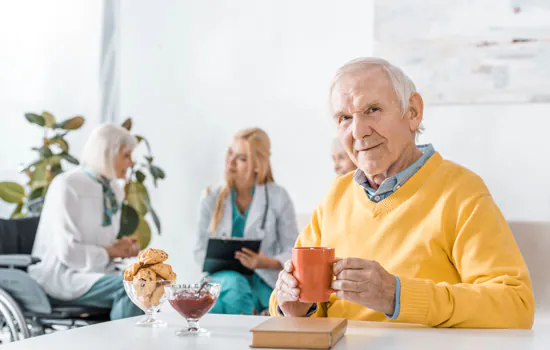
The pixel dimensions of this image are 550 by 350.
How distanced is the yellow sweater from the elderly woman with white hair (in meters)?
1.95

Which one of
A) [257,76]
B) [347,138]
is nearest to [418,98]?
[347,138]

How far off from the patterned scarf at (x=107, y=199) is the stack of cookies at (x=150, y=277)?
230 centimetres

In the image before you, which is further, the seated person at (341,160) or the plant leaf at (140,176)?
the plant leaf at (140,176)

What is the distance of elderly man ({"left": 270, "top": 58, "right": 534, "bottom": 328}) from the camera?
1282mm

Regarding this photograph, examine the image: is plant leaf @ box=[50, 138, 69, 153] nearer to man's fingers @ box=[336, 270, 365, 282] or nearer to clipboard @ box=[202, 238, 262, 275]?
clipboard @ box=[202, 238, 262, 275]

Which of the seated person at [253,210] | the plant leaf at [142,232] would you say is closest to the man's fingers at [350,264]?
the seated person at [253,210]

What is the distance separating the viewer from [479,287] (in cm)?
132

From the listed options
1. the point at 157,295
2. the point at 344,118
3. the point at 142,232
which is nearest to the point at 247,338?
the point at 157,295

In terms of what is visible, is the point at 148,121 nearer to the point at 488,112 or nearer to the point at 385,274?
the point at 488,112

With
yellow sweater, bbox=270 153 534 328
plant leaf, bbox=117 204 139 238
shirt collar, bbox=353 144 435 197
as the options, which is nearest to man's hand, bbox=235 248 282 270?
plant leaf, bbox=117 204 139 238

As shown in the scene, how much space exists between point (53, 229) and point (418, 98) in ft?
7.85

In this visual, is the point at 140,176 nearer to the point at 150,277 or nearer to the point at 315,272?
the point at 150,277

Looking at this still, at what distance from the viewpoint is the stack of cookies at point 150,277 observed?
1.35 m

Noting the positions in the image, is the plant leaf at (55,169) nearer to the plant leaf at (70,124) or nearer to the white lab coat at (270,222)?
the plant leaf at (70,124)
